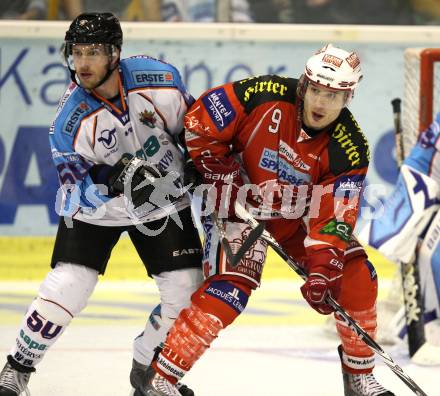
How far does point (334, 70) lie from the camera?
3.52m

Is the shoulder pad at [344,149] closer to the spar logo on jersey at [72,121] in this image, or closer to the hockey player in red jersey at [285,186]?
the hockey player in red jersey at [285,186]

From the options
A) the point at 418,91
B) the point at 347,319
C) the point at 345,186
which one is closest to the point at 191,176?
the point at 345,186

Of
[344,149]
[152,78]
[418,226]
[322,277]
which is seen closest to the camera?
[322,277]

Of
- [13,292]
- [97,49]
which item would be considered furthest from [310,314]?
[97,49]

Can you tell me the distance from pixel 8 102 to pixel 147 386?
9.10 feet

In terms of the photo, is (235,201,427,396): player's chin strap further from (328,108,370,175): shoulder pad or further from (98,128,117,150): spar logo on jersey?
(98,128,117,150): spar logo on jersey

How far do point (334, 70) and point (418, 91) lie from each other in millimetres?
1802

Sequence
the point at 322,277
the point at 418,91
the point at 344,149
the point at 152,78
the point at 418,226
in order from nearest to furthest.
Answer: the point at 322,277, the point at 344,149, the point at 152,78, the point at 418,226, the point at 418,91

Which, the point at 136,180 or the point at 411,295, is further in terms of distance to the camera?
the point at 411,295

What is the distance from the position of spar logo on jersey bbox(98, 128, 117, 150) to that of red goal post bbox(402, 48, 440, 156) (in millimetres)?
1880

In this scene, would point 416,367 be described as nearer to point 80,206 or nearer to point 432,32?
point 80,206

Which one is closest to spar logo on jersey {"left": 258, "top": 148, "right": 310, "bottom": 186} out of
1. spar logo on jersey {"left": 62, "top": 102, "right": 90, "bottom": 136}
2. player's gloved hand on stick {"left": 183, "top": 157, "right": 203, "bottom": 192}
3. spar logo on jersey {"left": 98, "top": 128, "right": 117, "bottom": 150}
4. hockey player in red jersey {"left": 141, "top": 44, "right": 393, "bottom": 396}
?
hockey player in red jersey {"left": 141, "top": 44, "right": 393, "bottom": 396}

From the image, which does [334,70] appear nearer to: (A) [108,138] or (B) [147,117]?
(B) [147,117]

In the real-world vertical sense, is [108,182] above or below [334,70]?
below
